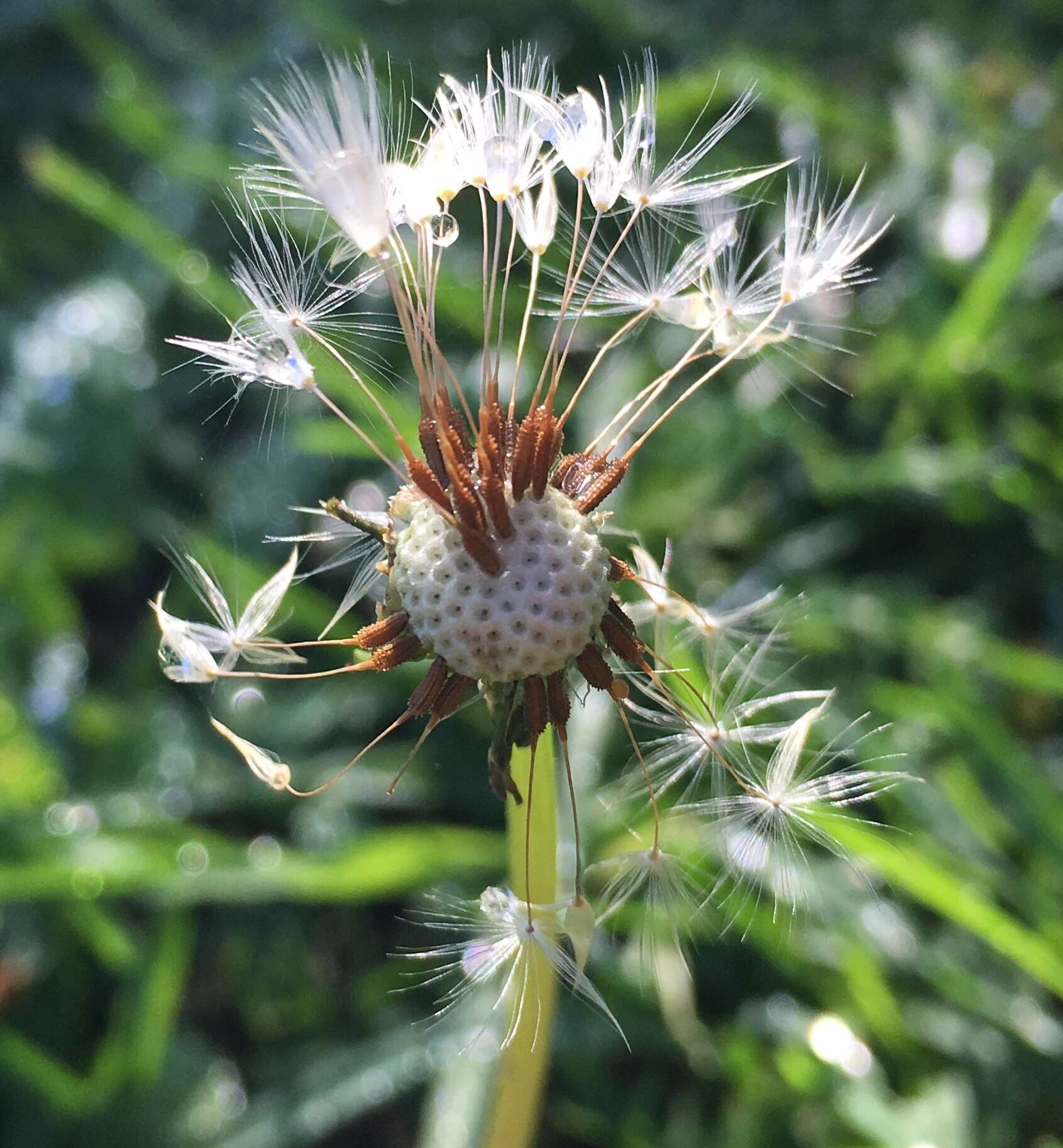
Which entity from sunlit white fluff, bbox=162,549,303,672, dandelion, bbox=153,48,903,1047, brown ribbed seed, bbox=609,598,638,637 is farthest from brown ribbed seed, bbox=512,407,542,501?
sunlit white fluff, bbox=162,549,303,672

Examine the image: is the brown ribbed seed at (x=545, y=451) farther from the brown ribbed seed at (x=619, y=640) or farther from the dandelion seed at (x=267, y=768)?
the dandelion seed at (x=267, y=768)

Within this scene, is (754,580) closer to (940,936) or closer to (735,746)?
(940,936)

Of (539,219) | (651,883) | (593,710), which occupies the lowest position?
(593,710)

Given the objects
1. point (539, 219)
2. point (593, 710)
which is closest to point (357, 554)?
point (539, 219)

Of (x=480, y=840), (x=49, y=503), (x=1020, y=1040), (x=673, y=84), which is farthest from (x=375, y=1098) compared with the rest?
(x=673, y=84)

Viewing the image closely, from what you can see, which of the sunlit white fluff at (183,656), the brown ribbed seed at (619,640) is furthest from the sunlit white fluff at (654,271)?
the sunlit white fluff at (183,656)

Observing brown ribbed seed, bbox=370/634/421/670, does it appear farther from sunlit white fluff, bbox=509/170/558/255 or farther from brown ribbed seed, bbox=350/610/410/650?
sunlit white fluff, bbox=509/170/558/255

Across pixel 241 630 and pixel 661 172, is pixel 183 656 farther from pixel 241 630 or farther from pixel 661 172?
pixel 661 172
